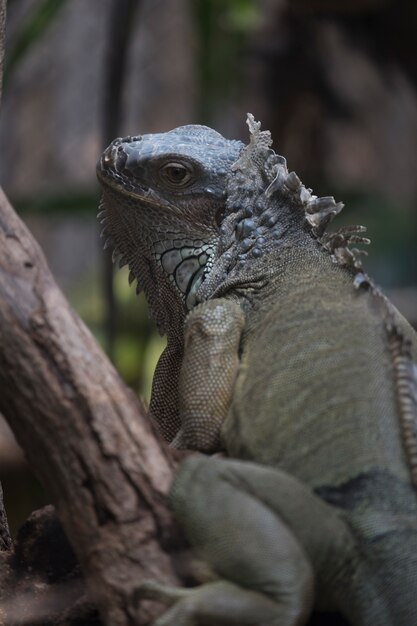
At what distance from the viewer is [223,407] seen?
325 centimetres

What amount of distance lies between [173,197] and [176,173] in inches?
4.1

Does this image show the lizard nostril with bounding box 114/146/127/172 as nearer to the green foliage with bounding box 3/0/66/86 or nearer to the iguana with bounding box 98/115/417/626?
the iguana with bounding box 98/115/417/626

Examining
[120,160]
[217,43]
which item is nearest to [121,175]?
[120,160]

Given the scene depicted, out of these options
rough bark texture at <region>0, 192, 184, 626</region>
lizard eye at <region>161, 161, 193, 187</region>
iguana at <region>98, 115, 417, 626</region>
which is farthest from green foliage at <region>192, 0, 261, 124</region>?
rough bark texture at <region>0, 192, 184, 626</region>

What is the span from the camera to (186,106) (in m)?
14.4

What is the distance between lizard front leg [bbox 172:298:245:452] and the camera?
323 centimetres

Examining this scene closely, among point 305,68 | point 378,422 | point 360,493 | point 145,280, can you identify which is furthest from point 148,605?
point 305,68

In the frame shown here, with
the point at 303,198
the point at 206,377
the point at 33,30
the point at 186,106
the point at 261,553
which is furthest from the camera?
the point at 186,106

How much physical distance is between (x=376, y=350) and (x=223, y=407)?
0.59 metres

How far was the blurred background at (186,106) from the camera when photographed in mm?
8898

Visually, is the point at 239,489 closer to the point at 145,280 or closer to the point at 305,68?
the point at 145,280

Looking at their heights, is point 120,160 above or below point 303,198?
above

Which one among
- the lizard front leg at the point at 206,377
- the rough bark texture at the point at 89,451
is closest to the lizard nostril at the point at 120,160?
the lizard front leg at the point at 206,377

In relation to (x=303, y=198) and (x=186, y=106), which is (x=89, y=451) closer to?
(x=303, y=198)
